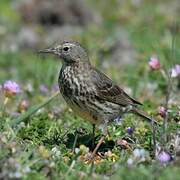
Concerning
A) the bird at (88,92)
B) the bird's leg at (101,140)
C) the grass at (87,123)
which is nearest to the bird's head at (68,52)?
the bird at (88,92)

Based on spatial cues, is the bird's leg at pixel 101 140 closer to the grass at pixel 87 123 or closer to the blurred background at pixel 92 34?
the grass at pixel 87 123

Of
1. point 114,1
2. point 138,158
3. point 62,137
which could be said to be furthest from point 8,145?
point 114,1

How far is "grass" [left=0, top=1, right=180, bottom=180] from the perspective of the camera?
5.86 meters

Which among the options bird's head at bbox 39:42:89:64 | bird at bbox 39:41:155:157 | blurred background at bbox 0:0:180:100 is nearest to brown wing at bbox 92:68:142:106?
bird at bbox 39:41:155:157

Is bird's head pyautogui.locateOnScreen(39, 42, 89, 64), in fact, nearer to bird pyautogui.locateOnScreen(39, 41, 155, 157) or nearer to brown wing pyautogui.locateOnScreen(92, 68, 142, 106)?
bird pyautogui.locateOnScreen(39, 41, 155, 157)

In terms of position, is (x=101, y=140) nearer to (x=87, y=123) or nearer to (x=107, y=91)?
(x=107, y=91)

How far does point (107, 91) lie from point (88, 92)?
307mm

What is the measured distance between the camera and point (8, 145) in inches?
232

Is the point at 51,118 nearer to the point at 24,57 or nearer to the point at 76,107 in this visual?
the point at 76,107

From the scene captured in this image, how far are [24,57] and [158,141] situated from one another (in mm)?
5986

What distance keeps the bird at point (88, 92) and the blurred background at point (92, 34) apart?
2546 millimetres

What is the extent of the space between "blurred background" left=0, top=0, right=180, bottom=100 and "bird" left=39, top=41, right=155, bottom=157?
255 cm

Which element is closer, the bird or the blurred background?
the bird

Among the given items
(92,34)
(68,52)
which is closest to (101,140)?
(68,52)
